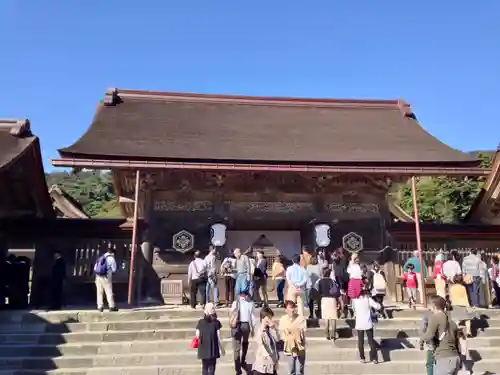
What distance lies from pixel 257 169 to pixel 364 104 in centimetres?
846

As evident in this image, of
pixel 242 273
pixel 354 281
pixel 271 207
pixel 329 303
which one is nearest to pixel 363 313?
pixel 329 303

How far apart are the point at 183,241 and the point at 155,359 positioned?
5.03 metres

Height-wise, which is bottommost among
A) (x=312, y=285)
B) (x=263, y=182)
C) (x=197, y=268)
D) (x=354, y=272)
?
(x=312, y=285)

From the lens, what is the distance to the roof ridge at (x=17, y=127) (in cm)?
1291

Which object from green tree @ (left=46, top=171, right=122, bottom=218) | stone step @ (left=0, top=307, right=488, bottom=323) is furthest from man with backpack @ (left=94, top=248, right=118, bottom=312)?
green tree @ (left=46, top=171, right=122, bottom=218)

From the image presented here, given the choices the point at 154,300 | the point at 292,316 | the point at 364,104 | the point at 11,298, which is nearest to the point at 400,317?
the point at 292,316

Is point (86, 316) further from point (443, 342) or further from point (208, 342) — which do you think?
point (443, 342)

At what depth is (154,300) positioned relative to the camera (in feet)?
42.5

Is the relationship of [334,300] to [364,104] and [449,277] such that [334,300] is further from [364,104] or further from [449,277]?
[364,104]

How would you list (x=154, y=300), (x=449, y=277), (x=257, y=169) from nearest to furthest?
1. (x=449, y=277)
2. (x=257, y=169)
3. (x=154, y=300)

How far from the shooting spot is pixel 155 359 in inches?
334

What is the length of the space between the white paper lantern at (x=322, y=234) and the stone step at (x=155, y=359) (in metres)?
4.72

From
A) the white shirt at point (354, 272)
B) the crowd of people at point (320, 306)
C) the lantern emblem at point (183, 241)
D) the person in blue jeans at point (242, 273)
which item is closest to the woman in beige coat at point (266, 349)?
the crowd of people at point (320, 306)

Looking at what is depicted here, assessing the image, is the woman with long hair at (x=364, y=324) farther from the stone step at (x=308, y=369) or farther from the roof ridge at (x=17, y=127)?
the roof ridge at (x=17, y=127)
